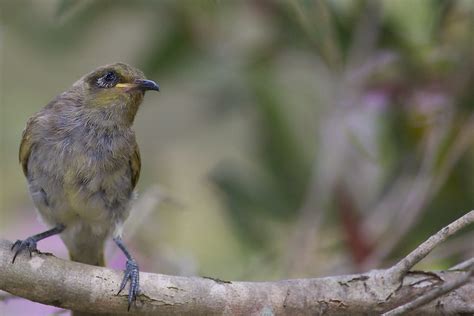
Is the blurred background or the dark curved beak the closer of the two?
the dark curved beak

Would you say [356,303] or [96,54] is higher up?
[96,54]

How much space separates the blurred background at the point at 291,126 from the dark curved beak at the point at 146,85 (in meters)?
0.40

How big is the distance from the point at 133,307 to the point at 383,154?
1908 millimetres

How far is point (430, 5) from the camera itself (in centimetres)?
333

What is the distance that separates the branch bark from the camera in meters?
2.42

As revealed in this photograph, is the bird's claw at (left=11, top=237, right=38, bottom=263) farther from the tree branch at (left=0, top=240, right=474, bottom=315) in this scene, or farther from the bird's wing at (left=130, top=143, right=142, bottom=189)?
the bird's wing at (left=130, top=143, right=142, bottom=189)

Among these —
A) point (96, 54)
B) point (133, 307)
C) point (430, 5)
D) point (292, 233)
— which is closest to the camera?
point (133, 307)

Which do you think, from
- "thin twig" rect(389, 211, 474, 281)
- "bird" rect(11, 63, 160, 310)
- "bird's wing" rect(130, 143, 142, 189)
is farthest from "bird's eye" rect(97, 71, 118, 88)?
"thin twig" rect(389, 211, 474, 281)

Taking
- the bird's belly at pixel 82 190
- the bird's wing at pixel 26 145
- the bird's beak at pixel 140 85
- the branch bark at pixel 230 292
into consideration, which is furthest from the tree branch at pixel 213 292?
the bird's beak at pixel 140 85

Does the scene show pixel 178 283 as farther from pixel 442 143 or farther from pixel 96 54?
pixel 96 54

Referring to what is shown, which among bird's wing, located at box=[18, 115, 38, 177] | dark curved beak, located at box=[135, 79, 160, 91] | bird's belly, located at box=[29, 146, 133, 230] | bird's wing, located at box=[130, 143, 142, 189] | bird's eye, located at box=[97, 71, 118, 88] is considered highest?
bird's eye, located at box=[97, 71, 118, 88]

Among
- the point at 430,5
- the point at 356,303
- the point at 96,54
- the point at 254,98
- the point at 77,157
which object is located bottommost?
the point at 356,303

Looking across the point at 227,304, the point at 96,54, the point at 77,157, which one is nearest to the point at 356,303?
the point at 227,304

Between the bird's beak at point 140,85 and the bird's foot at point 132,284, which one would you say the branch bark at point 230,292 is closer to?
the bird's foot at point 132,284
